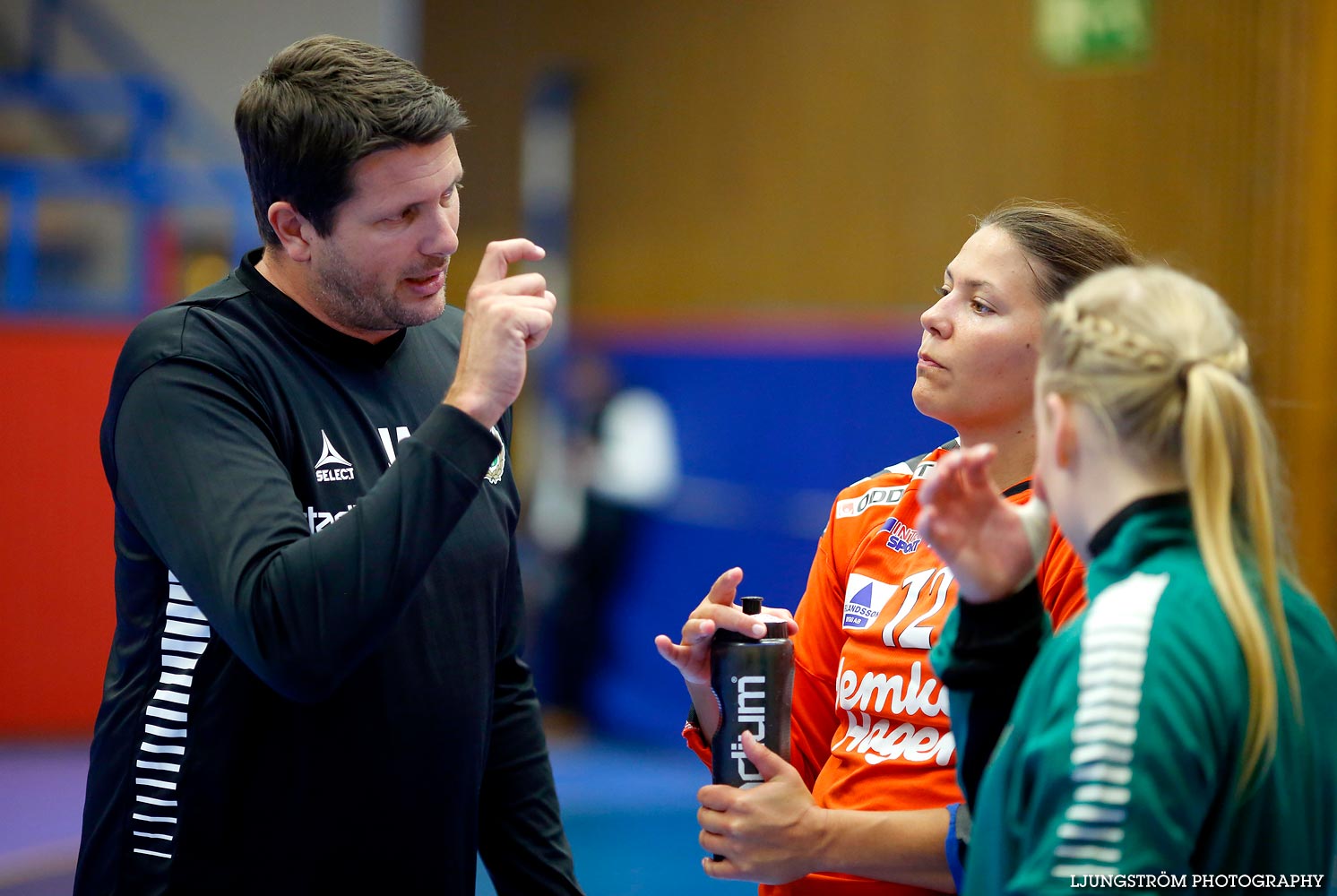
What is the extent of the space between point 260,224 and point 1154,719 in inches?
54.5

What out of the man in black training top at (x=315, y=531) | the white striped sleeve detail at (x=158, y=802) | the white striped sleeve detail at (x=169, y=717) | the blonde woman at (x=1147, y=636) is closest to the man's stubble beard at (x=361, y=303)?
the man in black training top at (x=315, y=531)

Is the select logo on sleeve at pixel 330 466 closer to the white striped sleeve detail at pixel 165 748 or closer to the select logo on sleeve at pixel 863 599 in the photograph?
the white striped sleeve detail at pixel 165 748

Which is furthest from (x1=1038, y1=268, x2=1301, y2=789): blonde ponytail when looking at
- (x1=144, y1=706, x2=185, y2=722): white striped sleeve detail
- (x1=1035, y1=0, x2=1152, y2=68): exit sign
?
(x1=1035, y1=0, x2=1152, y2=68): exit sign

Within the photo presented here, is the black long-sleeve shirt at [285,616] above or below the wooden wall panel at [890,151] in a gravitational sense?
below

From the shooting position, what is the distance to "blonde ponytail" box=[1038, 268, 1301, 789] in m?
1.23

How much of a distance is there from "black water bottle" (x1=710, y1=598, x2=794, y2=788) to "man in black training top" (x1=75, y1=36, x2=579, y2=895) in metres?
0.40

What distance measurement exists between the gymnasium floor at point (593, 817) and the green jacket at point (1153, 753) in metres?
3.58

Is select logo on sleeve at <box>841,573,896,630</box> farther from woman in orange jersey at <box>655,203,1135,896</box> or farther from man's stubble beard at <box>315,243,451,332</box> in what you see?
man's stubble beard at <box>315,243,451,332</box>

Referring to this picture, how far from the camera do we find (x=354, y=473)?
1.81m

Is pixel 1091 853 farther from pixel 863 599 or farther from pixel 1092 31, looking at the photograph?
pixel 1092 31

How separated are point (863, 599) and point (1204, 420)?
74cm

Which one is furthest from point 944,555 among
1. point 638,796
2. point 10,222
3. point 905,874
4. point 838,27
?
point 838,27

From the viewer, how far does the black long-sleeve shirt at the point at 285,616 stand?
1.55m

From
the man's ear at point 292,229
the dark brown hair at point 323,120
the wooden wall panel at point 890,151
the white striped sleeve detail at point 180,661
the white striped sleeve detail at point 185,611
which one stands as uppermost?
the wooden wall panel at point 890,151
